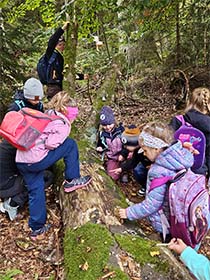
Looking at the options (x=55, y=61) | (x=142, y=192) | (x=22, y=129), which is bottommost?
(x=142, y=192)

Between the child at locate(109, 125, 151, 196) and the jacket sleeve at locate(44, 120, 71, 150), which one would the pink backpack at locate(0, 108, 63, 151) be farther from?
the child at locate(109, 125, 151, 196)

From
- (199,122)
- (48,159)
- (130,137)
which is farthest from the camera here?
(130,137)

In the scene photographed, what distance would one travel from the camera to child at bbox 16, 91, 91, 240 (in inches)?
153

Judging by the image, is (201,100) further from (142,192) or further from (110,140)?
(142,192)

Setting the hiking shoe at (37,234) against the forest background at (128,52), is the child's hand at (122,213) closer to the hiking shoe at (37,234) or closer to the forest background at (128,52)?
the hiking shoe at (37,234)

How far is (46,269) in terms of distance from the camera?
12.1ft

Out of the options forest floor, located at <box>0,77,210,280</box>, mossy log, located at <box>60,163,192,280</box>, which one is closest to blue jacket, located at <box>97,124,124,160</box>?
forest floor, located at <box>0,77,210,280</box>

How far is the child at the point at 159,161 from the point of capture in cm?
355

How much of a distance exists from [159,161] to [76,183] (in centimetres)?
113

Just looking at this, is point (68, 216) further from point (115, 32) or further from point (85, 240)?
point (115, 32)

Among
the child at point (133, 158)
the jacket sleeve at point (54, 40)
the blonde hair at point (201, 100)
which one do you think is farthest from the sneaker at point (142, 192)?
the jacket sleeve at point (54, 40)

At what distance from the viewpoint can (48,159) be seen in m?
3.98

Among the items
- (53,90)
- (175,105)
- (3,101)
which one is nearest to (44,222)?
(53,90)

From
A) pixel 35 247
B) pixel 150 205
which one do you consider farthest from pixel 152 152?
pixel 35 247
